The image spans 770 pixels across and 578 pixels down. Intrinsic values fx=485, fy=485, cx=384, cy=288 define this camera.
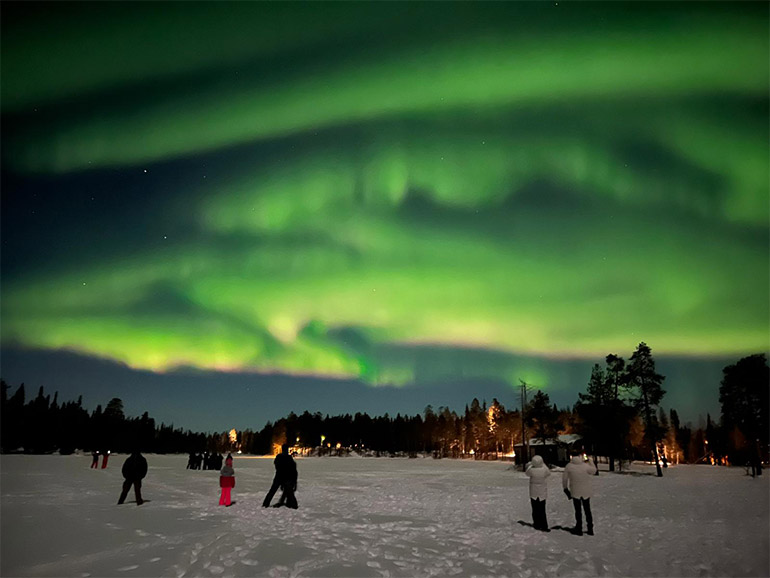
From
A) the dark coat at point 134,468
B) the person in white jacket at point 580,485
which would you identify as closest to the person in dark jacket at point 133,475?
the dark coat at point 134,468

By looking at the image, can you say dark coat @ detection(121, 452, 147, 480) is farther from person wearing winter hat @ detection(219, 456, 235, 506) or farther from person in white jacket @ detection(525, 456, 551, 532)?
person in white jacket @ detection(525, 456, 551, 532)

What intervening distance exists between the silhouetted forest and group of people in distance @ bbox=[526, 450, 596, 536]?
40.7 ft

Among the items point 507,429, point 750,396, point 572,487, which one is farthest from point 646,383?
point 507,429

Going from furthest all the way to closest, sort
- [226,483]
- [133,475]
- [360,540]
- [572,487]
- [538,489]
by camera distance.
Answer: [226,483]
[133,475]
[538,489]
[572,487]
[360,540]

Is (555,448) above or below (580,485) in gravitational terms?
below

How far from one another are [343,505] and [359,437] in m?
163

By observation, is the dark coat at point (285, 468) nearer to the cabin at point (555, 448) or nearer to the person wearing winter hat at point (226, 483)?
the person wearing winter hat at point (226, 483)

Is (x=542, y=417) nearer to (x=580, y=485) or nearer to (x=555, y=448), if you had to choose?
(x=555, y=448)

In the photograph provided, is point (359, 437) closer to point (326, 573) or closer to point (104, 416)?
point (104, 416)

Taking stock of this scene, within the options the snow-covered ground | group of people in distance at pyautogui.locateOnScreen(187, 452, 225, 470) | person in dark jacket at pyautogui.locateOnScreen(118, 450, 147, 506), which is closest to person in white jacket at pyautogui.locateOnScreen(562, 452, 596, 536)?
the snow-covered ground

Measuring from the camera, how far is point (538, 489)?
12.2 meters

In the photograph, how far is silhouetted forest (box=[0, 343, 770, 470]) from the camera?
4606 centimetres

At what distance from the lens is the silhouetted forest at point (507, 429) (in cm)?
4606

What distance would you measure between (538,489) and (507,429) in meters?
126
